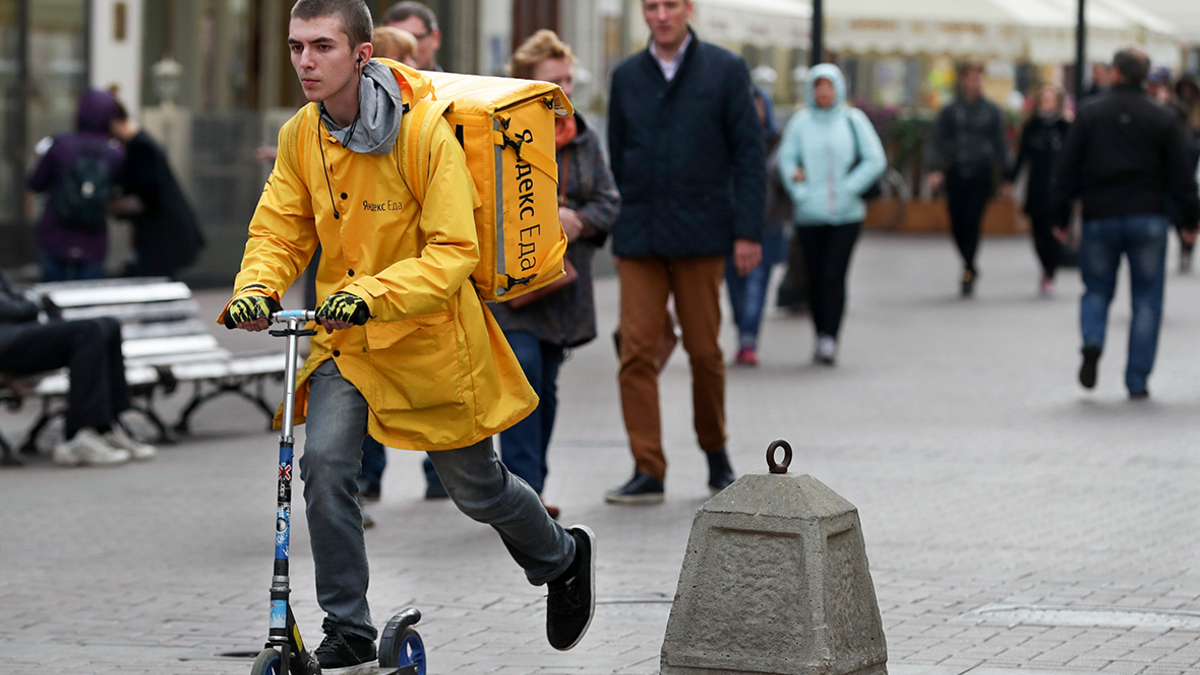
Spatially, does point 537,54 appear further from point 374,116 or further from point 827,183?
point 827,183

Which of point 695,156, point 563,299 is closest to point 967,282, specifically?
point 695,156

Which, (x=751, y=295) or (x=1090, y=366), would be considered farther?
(x=751, y=295)

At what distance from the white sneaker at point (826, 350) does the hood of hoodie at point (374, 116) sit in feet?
28.0

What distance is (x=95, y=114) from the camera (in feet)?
41.2

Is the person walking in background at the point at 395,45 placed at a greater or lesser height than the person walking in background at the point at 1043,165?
greater

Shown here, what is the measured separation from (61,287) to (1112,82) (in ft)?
20.0

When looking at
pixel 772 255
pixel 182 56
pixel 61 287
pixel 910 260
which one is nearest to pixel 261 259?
pixel 61 287

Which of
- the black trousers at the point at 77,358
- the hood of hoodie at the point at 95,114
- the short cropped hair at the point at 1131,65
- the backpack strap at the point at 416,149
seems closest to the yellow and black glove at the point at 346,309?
the backpack strap at the point at 416,149

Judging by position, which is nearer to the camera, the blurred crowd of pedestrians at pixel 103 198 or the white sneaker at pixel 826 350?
the blurred crowd of pedestrians at pixel 103 198

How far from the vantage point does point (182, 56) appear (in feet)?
61.5

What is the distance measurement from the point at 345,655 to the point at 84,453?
15.8ft

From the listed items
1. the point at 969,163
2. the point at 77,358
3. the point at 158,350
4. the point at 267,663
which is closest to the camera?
the point at 267,663

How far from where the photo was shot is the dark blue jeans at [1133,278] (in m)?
11.5

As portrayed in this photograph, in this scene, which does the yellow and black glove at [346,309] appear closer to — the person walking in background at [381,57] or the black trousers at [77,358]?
the person walking in background at [381,57]
